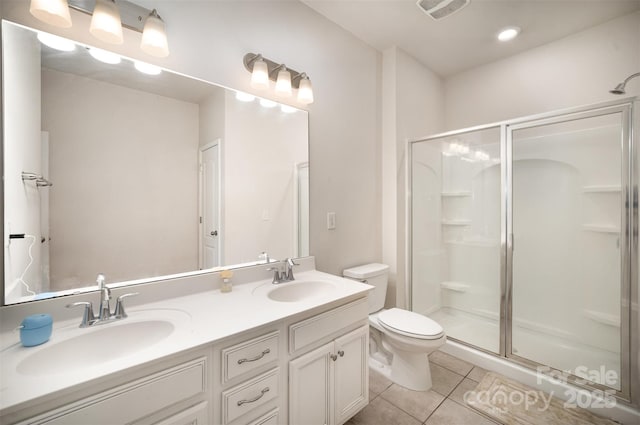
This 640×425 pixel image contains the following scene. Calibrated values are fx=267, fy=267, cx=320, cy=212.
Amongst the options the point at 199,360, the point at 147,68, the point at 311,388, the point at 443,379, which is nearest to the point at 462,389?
the point at 443,379

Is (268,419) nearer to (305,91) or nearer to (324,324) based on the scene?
(324,324)

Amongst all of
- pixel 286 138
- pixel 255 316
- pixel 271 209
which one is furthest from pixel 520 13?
pixel 255 316

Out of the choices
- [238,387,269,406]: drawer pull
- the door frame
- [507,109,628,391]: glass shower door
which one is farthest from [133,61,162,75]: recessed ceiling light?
[507,109,628,391]: glass shower door

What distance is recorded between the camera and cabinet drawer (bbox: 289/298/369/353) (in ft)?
3.85

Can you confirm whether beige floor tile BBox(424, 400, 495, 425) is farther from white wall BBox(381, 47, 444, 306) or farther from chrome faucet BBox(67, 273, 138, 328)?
chrome faucet BBox(67, 273, 138, 328)

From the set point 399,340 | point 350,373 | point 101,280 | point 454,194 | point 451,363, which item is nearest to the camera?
point 101,280

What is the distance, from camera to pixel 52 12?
3.17 ft

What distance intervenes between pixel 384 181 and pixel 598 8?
1.98 metres

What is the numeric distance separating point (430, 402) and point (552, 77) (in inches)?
114

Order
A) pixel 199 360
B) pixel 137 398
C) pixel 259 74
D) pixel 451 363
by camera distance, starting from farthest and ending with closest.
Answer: pixel 451 363
pixel 259 74
pixel 199 360
pixel 137 398

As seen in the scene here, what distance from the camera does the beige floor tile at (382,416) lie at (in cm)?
157

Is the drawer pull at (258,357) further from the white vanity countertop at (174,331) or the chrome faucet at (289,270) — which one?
the chrome faucet at (289,270)

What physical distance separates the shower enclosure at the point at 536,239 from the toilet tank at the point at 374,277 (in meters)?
0.44

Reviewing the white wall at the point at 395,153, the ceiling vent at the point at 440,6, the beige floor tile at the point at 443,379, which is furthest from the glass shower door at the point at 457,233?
the ceiling vent at the point at 440,6
